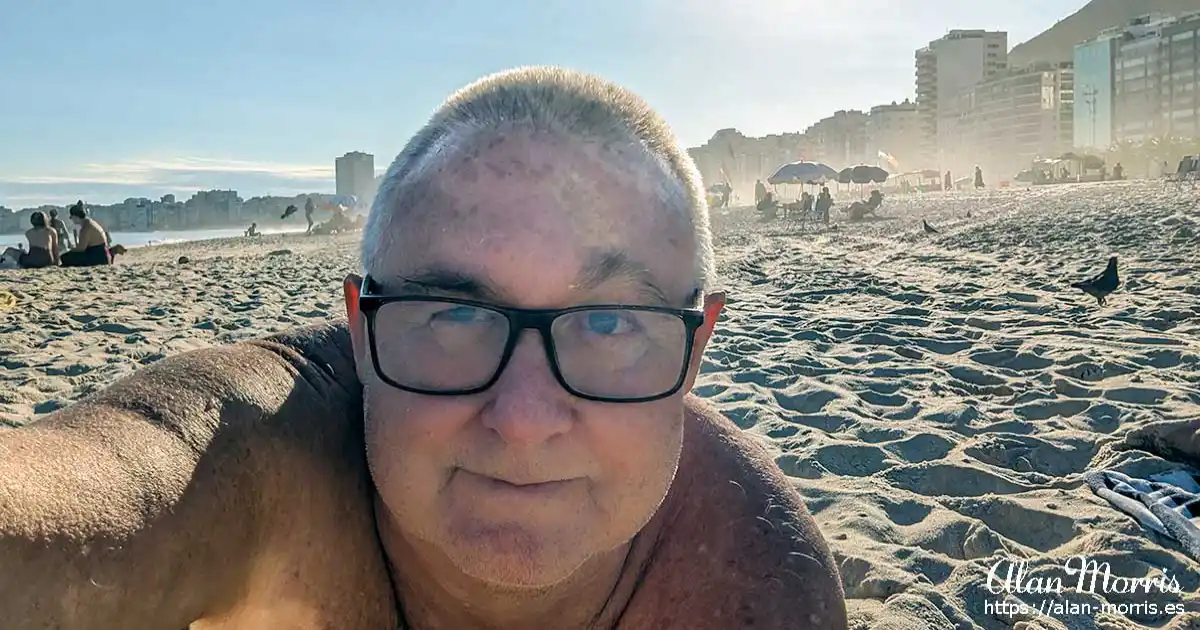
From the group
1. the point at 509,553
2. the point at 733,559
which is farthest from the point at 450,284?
the point at 733,559

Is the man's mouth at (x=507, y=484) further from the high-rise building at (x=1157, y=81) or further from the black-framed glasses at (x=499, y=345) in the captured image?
the high-rise building at (x=1157, y=81)

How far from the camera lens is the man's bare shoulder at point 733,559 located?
160 centimetres

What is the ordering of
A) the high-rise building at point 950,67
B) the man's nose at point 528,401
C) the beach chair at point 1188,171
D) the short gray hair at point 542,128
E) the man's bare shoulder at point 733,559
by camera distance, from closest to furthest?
1. the man's nose at point 528,401
2. the short gray hair at point 542,128
3. the man's bare shoulder at point 733,559
4. the beach chair at point 1188,171
5. the high-rise building at point 950,67

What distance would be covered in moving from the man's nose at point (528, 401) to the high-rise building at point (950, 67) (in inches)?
5036

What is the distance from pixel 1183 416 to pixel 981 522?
6.03ft

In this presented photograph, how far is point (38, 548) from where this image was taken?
0.91 metres

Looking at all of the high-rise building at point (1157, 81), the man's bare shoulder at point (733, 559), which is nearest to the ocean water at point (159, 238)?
the man's bare shoulder at point (733, 559)

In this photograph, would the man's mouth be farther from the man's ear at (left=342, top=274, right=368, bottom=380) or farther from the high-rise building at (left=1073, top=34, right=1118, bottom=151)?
the high-rise building at (left=1073, top=34, right=1118, bottom=151)

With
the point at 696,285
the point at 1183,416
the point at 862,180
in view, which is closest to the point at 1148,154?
the point at 862,180

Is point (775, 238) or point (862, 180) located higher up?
point (862, 180)

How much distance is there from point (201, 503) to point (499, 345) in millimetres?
512

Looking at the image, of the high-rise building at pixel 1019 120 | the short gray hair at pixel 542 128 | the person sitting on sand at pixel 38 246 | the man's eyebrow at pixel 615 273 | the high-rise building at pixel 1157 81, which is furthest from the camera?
the high-rise building at pixel 1019 120

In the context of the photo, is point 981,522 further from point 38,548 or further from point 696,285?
point 38,548

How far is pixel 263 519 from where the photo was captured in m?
1.26
